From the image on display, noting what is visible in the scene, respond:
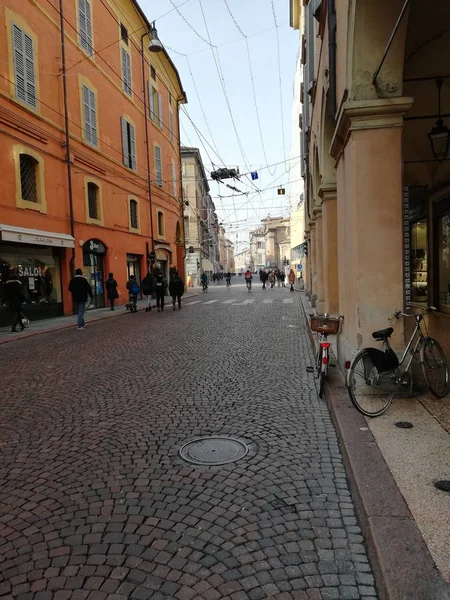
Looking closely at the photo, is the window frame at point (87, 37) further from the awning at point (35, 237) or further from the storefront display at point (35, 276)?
the storefront display at point (35, 276)

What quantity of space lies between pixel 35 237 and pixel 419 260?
12.4m

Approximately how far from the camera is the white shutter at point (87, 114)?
1897 cm

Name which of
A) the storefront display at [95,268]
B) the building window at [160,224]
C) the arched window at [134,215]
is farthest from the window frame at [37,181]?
the building window at [160,224]

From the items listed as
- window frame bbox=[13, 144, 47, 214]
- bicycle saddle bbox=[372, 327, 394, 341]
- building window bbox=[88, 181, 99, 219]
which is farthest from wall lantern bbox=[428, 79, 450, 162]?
building window bbox=[88, 181, 99, 219]

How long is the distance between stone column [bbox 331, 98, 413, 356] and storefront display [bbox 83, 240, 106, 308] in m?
15.9

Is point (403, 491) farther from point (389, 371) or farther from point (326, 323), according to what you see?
point (326, 323)

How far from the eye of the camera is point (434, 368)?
15.8 ft

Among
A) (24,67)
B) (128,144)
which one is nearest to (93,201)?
(128,144)

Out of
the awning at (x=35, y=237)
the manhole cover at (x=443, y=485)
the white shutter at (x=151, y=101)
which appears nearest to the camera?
the manhole cover at (x=443, y=485)

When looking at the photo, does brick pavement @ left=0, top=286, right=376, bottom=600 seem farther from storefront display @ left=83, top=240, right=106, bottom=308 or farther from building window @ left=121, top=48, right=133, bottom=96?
building window @ left=121, top=48, right=133, bottom=96

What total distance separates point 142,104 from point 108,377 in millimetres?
23200

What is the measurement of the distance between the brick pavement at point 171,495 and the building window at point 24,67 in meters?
12.2

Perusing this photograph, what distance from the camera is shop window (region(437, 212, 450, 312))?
11.4 meters

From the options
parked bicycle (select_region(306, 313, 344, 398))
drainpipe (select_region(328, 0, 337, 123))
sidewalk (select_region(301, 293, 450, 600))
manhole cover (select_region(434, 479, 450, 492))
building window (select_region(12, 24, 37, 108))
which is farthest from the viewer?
building window (select_region(12, 24, 37, 108))
